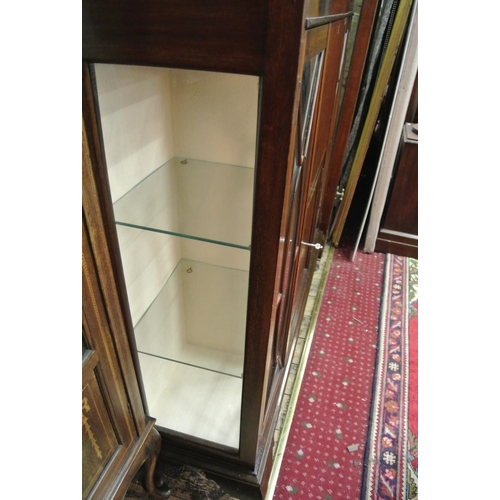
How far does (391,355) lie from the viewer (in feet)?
4.82

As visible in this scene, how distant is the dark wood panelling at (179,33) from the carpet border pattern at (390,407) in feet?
3.79

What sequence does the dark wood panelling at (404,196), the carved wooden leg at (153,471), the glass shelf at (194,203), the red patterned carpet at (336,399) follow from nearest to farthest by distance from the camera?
the glass shelf at (194,203), the carved wooden leg at (153,471), the red patterned carpet at (336,399), the dark wood panelling at (404,196)

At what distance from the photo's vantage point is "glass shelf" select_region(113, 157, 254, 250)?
2.21 feet

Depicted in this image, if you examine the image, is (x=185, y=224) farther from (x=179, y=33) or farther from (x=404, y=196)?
(x=404, y=196)

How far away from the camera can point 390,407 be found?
4.18ft

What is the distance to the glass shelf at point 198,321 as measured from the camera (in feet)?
2.74

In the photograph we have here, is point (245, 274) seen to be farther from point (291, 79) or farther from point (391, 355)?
point (391, 355)

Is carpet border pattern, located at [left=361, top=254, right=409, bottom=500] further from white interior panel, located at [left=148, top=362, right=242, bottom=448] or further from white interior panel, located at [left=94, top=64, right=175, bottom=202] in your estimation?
white interior panel, located at [left=94, top=64, right=175, bottom=202]

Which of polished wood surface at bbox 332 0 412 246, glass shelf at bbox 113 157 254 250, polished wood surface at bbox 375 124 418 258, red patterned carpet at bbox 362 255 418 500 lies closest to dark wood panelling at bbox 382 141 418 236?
polished wood surface at bbox 375 124 418 258

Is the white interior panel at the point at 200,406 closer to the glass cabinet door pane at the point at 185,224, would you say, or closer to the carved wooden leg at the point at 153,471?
the glass cabinet door pane at the point at 185,224

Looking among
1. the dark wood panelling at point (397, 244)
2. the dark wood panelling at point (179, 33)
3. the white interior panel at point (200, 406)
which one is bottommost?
the white interior panel at point (200, 406)

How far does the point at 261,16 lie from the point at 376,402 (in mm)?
1263

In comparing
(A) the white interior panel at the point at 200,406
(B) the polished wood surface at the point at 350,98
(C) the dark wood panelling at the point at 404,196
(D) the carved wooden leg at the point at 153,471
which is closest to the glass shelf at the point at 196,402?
(A) the white interior panel at the point at 200,406

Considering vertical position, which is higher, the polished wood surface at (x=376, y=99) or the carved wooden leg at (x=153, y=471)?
the polished wood surface at (x=376, y=99)
